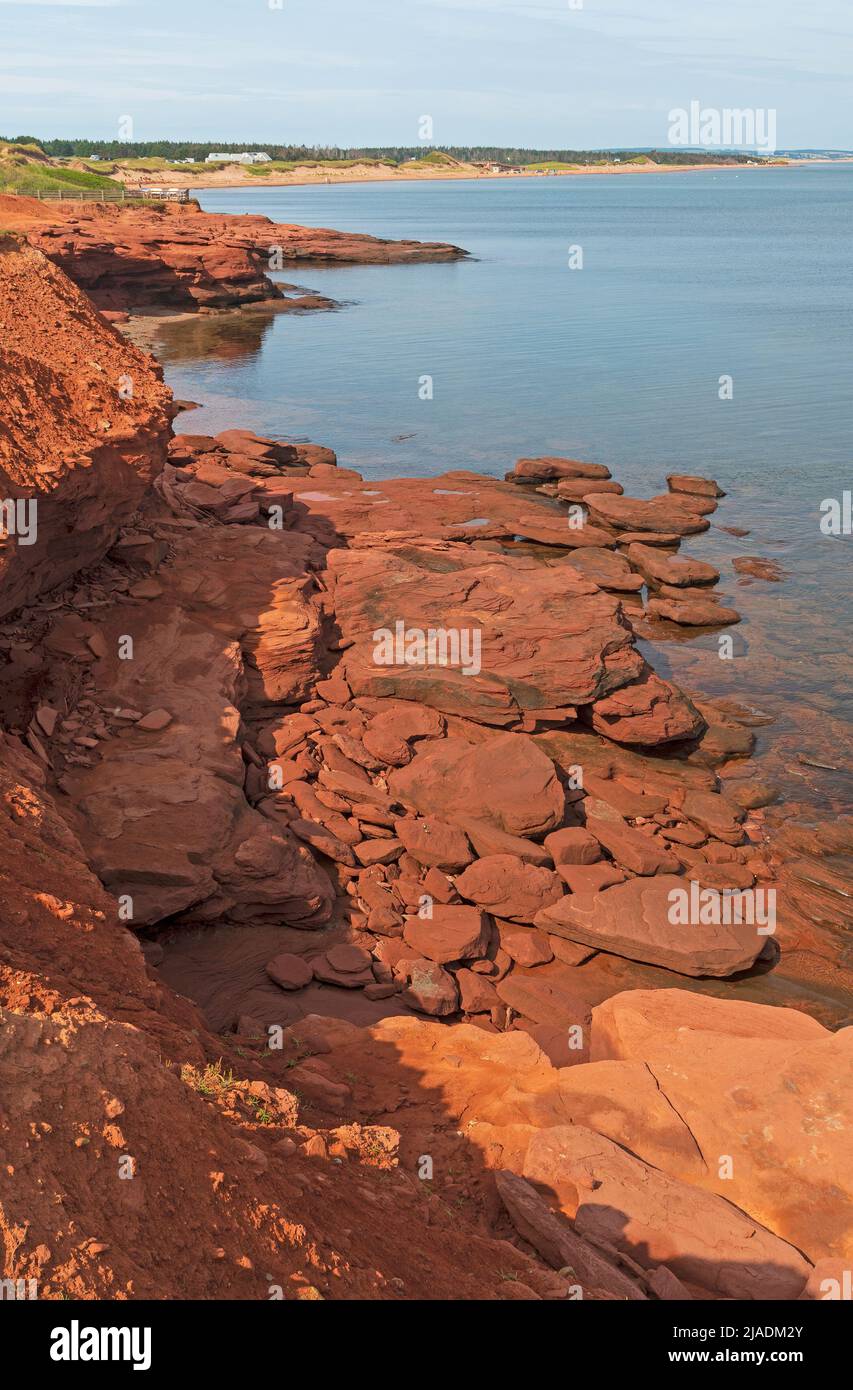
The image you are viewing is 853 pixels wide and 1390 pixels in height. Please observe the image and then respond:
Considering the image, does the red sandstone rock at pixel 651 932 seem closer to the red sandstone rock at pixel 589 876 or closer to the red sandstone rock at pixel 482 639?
the red sandstone rock at pixel 589 876

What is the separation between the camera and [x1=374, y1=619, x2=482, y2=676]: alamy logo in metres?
16.4

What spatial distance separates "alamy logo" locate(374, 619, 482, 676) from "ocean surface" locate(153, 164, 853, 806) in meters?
5.40

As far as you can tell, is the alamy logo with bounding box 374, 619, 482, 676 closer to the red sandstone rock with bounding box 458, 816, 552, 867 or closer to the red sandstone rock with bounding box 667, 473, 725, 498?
the red sandstone rock with bounding box 458, 816, 552, 867

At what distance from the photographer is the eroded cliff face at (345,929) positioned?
5582mm

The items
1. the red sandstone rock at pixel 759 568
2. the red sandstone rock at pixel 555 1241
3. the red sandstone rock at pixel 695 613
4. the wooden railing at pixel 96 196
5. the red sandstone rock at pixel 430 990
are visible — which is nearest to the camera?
the red sandstone rock at pixel 555 1241

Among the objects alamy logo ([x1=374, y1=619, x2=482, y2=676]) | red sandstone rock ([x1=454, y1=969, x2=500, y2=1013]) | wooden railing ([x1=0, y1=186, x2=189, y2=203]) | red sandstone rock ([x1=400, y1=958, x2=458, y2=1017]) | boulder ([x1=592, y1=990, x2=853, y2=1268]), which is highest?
wooden railing ([x1=0, y1=186, x2=189, y2=203])

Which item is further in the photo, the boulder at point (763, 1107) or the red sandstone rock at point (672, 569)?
the red sandstone rock at point (672, 569)

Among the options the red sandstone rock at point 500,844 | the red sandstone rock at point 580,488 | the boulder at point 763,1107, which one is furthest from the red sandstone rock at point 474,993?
the red sandstone rock at point 580,488

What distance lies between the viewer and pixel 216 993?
10.6 m

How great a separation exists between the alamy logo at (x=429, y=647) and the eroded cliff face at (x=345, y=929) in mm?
178

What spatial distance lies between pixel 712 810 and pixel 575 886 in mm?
3175

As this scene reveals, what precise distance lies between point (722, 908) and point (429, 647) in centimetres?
626

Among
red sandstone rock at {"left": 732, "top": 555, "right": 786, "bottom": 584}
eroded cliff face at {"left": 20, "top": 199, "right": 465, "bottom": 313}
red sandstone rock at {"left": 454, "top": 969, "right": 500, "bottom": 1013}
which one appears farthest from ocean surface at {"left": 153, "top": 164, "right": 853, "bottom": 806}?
red sandstone rock at {"left": 454, "top": 969, "right": 500, "bottom": 1013}
